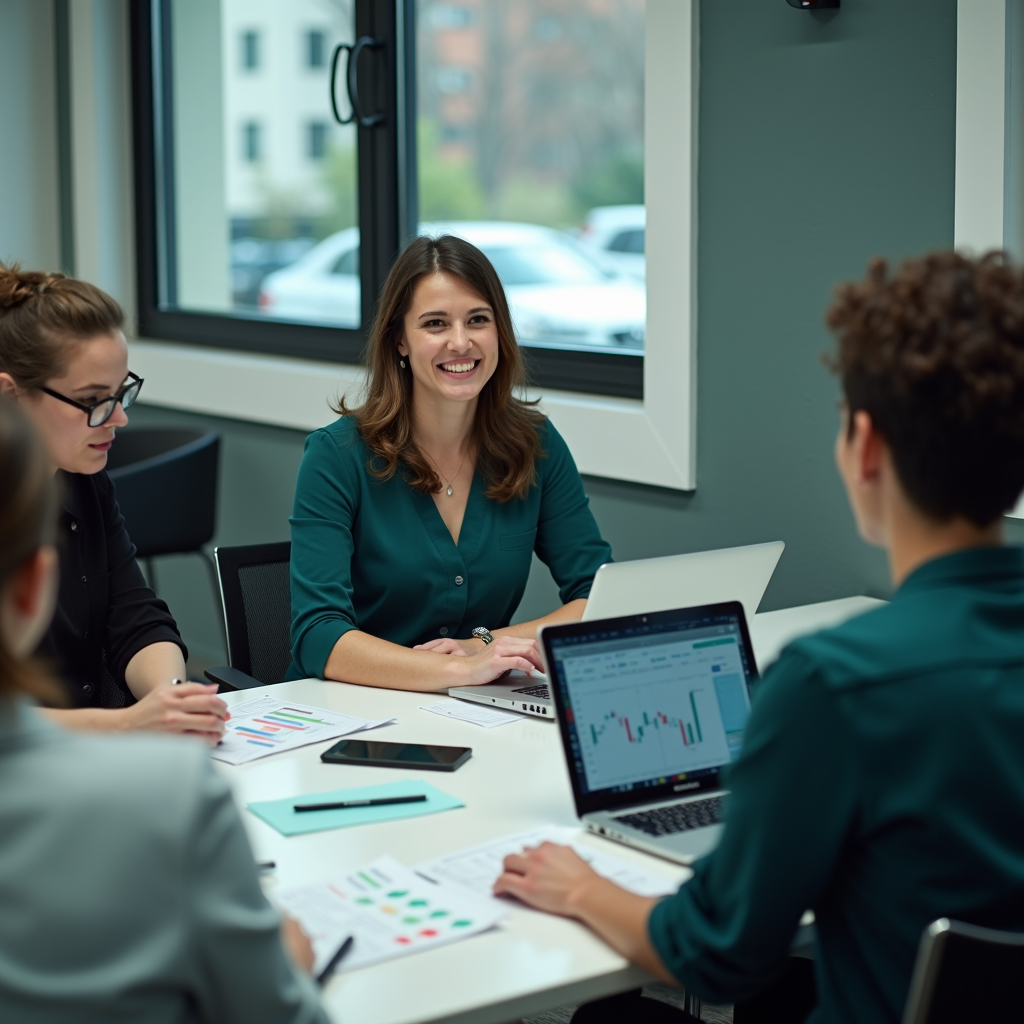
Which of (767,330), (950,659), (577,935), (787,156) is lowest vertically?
(577,935)

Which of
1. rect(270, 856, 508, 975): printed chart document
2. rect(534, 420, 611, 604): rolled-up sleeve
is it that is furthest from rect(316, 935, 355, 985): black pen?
rect(534, 420, 611, 604): rolled-up sleeve

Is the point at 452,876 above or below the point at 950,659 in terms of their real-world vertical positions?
below

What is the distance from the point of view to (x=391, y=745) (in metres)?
1.88

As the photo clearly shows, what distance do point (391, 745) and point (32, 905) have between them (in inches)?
39.4

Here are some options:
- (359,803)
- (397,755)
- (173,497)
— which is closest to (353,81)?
(173,497)

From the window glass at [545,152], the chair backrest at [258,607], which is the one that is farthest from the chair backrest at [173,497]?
the chair backrest at [258,607]

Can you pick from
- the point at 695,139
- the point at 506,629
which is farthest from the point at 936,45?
the point at 506,629

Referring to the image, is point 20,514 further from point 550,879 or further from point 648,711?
point 648,711

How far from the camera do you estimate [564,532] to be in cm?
266

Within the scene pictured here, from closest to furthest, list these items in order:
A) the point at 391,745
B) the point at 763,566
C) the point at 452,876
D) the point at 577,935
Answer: the point at 577,935 → the point at 452,876 → the point at 391,745 → the point at 763,566

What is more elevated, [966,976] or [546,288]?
[546,288]

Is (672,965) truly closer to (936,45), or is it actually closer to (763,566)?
(763,566)

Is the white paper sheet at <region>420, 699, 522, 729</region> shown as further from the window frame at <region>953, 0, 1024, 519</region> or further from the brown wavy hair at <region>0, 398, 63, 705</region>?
the brown wavy hair at <region>0, 398, 63, 705</region>

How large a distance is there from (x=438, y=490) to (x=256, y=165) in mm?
3577
